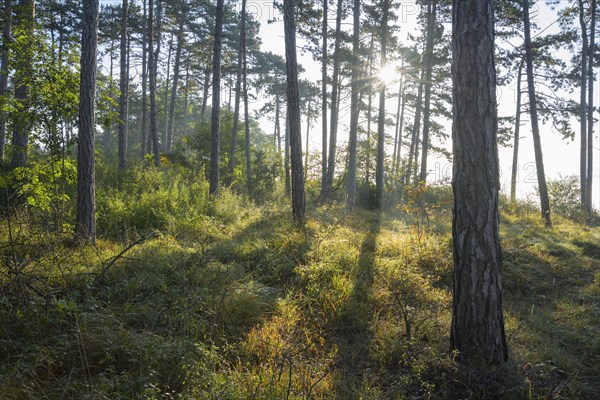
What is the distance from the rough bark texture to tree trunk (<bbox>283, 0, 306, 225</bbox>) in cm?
522

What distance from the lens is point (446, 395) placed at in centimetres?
288

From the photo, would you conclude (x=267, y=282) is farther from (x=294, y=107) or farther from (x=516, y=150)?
(x=516, y=150)

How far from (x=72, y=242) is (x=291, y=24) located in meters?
6.74

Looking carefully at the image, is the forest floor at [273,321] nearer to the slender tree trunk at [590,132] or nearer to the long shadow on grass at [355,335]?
the long shadow on grass at [355,335]

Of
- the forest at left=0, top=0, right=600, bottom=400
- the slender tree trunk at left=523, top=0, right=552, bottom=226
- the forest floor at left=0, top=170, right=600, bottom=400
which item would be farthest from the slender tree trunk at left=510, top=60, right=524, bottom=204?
the forest floor at left=0, top=170, right=600, bottom=400

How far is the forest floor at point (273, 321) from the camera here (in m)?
2.80

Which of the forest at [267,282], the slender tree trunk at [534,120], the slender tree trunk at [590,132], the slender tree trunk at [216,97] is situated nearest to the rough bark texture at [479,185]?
the forest at [267,282]

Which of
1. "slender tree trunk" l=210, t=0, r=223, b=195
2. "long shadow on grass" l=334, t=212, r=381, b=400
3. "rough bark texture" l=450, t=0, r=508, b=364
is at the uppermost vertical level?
"slender tree trunk" l=210, t=0, r=223, b=195

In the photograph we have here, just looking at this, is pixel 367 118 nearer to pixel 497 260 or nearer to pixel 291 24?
pixel 291 24

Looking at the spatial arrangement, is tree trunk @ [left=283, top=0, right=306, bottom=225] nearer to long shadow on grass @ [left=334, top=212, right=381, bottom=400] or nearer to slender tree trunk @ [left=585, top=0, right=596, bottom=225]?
long shadow on grass @ [left=334, top=212, right=381, bottom=400]

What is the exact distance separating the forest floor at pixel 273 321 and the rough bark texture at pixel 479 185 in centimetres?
35

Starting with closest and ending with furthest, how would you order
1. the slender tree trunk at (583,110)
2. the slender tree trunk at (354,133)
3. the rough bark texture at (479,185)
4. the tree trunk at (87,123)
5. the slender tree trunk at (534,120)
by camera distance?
the rough bark texture at (479,185)
the tree trunk at (87,123)
the slender tree trunk at (534,120)
the slender tree trunk at (354,133)
the slender tree trunk at (583,110)

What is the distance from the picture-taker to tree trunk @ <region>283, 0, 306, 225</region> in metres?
8.24

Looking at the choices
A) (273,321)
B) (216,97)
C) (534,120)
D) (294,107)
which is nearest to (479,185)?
(273,321)
